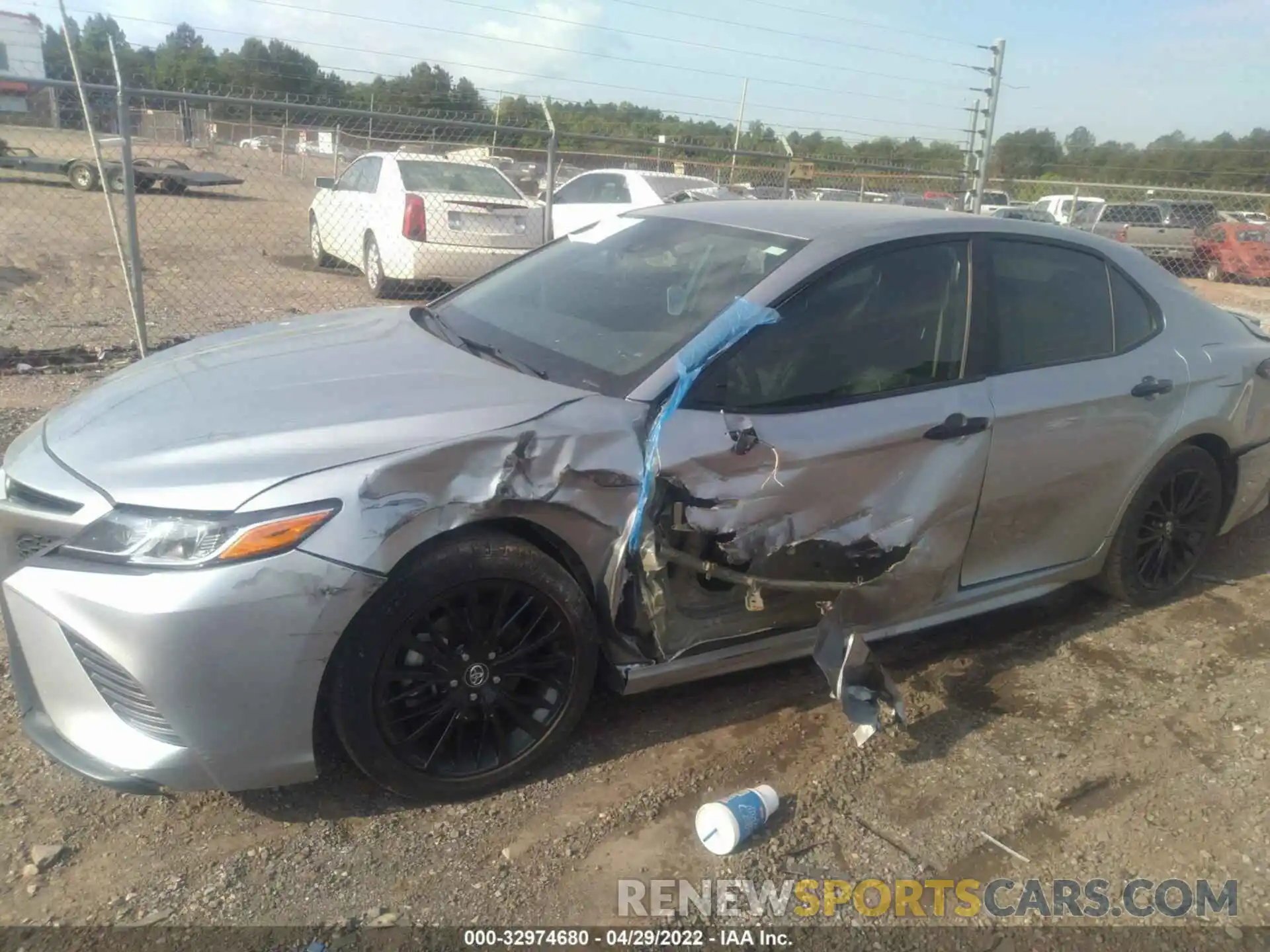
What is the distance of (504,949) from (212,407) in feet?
5.29

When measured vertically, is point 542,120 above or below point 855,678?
above

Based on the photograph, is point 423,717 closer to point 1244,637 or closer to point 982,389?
point 982,389

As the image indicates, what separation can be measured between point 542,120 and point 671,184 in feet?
9.94

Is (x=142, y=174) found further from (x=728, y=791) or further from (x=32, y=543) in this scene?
(x=728, y=791)

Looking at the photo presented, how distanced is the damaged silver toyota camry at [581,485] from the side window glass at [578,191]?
882 centimetres

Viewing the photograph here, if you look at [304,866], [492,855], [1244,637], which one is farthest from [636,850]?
[1244,637]

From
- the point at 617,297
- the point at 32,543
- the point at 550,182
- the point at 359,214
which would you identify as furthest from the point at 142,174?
the point at 32,543

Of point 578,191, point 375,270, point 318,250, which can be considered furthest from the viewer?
point 578,191

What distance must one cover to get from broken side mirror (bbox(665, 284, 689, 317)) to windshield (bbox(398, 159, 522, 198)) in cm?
654

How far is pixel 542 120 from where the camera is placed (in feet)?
30.3

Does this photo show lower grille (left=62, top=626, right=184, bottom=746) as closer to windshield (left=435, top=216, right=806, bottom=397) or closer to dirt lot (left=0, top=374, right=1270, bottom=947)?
dirt lot (left=0, top=374, right=1270, bottom=947)

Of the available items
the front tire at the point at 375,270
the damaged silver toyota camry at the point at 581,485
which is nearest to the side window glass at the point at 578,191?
the front tire at the point at 375,270

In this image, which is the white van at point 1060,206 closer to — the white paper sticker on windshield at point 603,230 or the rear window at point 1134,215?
the rear window at point 1134,215

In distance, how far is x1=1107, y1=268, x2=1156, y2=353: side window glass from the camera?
12.6ft
